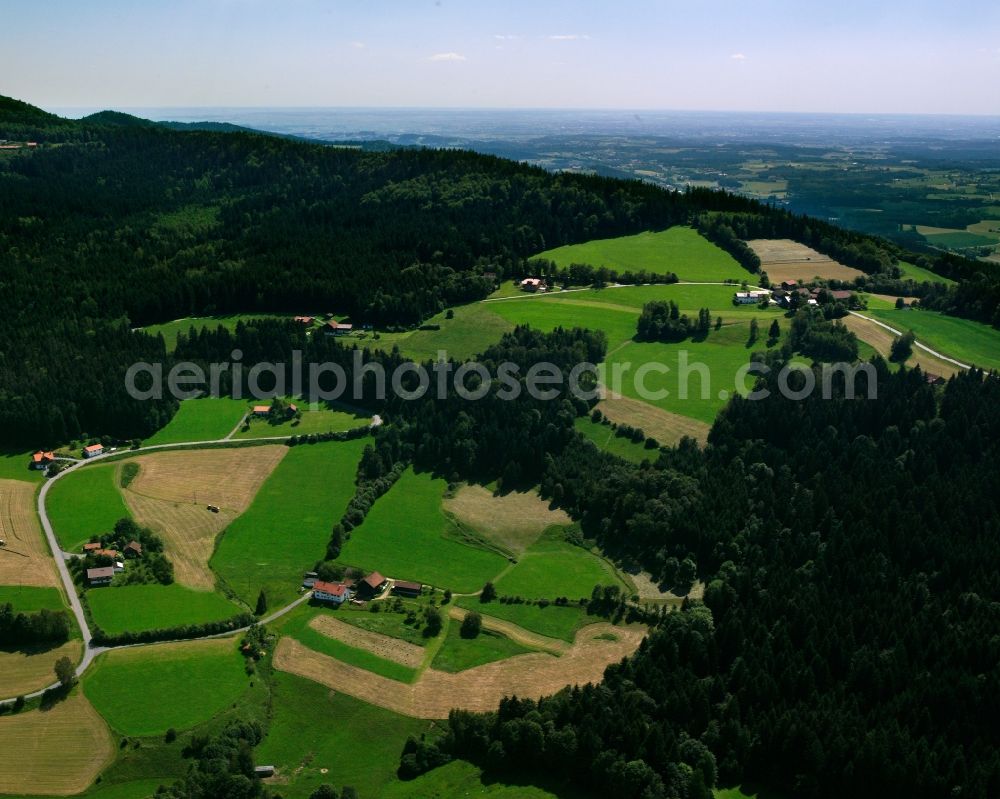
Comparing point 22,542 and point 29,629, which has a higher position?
point 22,542

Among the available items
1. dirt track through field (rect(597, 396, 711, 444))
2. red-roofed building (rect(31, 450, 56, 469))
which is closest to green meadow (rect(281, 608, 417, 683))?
dirt track through field (rect(597, 396, 711, 444))

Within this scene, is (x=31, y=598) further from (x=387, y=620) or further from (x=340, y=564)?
(x=387, y=620)

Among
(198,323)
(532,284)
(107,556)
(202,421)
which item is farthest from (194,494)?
(532,284)

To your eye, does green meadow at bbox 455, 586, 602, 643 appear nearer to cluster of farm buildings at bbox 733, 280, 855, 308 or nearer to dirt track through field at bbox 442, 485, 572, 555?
dirt track through field at bbox 442, 485, 572, 555

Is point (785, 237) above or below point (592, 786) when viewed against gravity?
above

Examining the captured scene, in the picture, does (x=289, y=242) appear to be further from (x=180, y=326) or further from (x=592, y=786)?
(x=592, y=786)

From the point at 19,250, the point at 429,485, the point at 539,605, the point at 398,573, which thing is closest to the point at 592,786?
the point at 539,605

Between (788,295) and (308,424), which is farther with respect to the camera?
(788,295)
